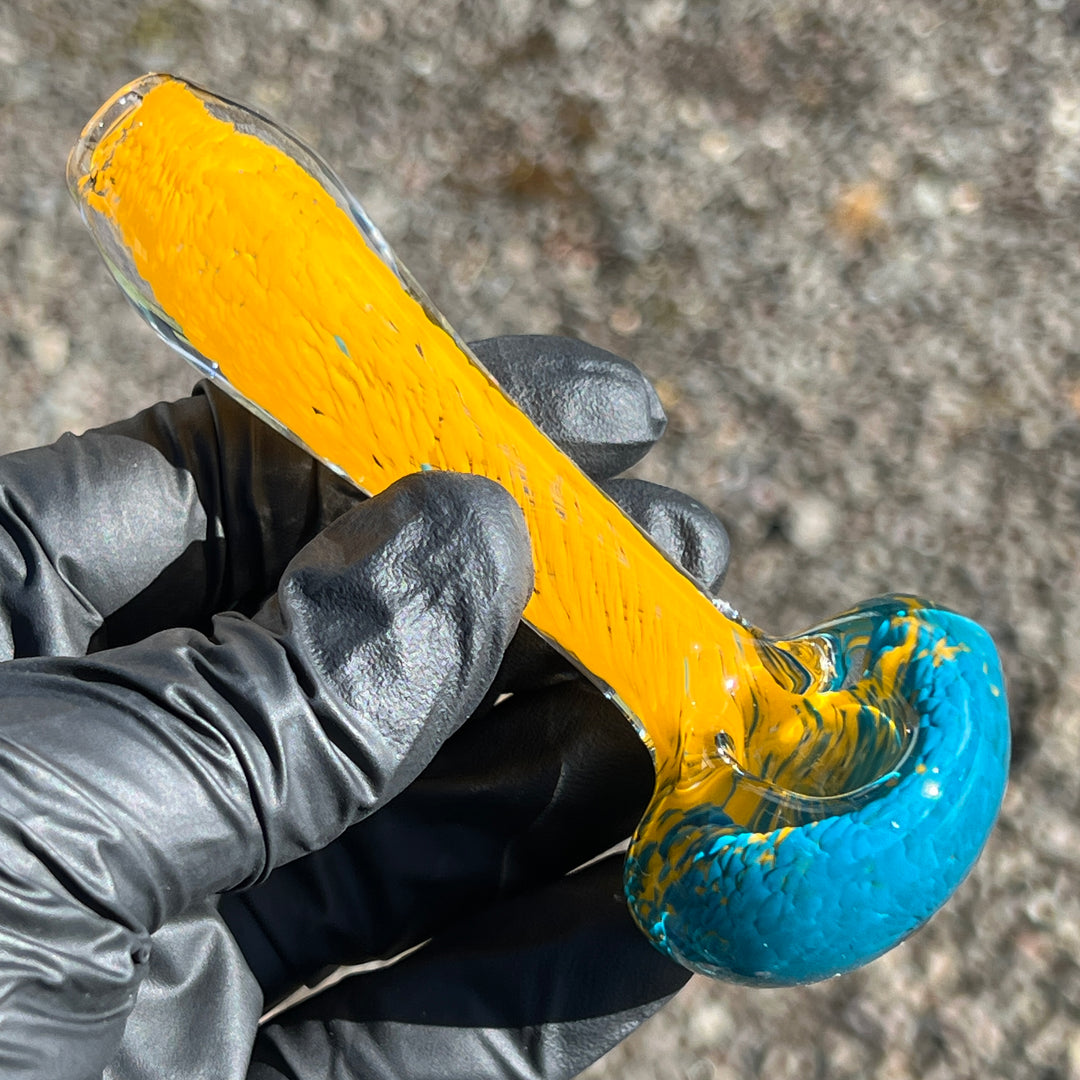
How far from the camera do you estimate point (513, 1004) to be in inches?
35.2

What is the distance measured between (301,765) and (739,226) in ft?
2.86

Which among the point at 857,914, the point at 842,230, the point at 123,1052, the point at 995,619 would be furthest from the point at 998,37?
the point at 123,1052

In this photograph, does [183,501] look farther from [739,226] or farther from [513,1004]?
[739,226]

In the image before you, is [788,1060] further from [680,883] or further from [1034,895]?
[680,883]

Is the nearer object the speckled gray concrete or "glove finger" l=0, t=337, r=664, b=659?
"glove finger" l=0, t=337, r=664, b=659

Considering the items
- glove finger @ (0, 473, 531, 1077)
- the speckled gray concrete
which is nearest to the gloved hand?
glove finger @ (0, 473, 531, 1077)

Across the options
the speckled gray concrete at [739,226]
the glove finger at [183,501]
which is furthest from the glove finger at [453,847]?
the speckled gray concrete at [739,226]

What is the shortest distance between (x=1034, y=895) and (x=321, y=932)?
723 mm

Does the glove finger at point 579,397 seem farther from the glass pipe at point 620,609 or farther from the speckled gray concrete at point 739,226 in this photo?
the speckled gray concrete at point 739,226

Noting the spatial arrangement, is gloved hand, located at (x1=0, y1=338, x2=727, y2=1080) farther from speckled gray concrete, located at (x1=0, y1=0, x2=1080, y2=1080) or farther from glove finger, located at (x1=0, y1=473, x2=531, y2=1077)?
speckled gray concrete, located at (x1=0, y1=0, x2=1080, y2=1080)

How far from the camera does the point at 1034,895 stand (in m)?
1.17

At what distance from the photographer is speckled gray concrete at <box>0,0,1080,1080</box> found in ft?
4.14

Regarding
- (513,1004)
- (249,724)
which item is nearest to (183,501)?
(249,724)

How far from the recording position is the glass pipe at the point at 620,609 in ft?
2.33
